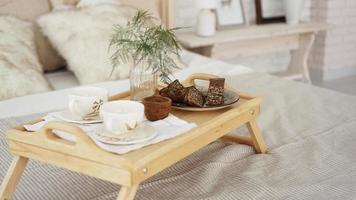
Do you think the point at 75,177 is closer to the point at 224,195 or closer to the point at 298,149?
the point at 224,195

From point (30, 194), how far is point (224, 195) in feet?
1.65

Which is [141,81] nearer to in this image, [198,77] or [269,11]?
[198,77]

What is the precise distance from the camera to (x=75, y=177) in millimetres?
1365

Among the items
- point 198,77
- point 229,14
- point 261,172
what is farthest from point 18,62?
point 229,14

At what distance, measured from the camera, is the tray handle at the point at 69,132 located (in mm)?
1070

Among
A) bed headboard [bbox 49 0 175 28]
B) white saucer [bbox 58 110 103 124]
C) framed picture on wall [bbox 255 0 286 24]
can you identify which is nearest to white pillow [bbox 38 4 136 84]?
bed headboard [bbox 49 0 175 28]

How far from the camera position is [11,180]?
1.21 meters

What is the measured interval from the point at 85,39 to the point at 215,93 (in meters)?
1.05

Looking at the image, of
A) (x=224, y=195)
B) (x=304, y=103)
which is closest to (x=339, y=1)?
(x=304, y=103)

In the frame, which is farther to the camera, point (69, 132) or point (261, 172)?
point (261, 172)

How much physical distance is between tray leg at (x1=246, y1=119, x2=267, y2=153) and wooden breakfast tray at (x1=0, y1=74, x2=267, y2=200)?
16 centimetres

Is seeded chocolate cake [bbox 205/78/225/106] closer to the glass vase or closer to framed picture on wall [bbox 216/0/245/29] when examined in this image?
the glass vase

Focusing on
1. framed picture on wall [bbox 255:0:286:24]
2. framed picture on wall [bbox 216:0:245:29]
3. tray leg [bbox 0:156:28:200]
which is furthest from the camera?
framed picture on wall [bbox 255:0:286:24]

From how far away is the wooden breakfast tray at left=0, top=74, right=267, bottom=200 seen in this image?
1.03 m
